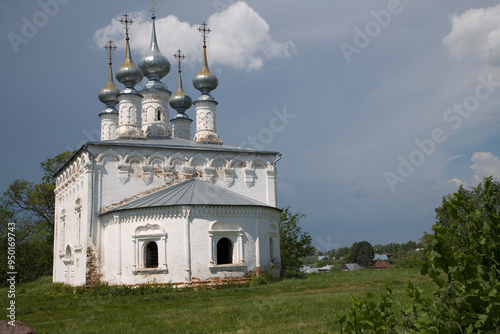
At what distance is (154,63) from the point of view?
2553 cm

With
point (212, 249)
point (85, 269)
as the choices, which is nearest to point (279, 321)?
point (212, 249)

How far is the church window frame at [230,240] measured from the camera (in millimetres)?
17875

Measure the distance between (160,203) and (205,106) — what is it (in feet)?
26.9

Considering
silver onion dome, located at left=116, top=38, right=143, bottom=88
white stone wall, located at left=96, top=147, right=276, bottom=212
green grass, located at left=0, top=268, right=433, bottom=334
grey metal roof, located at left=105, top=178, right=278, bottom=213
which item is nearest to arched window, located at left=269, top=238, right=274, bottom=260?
grey metal roof, located at left=105, top=178, right=278, bottom=213

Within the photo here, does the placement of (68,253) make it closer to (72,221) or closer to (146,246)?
(72,221)

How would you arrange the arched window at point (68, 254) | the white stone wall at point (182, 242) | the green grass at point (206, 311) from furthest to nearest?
the arched window at point (68, 254) < the white stone wall at point (182, 242) < the green grass at point (206, 311)

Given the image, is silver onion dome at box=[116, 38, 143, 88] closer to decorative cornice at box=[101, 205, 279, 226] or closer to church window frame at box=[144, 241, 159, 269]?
decorative cornice at box=[101, 205, 279, 226]

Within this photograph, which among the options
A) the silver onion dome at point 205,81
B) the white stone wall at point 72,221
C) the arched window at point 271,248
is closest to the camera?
the white stone wall at point 72,221

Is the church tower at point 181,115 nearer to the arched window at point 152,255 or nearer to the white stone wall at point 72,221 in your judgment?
the white stone wall at point 72,221

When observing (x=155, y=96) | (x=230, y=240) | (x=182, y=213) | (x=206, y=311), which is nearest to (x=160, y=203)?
(x=182, y=213)

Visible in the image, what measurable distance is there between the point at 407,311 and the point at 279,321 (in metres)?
6.39

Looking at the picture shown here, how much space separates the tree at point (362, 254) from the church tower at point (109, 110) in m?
40.2

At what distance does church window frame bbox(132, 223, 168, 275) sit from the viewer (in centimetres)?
1778

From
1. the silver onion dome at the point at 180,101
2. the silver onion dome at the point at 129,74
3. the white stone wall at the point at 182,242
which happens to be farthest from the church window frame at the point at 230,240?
the silver onion dome at the point at 180,101
